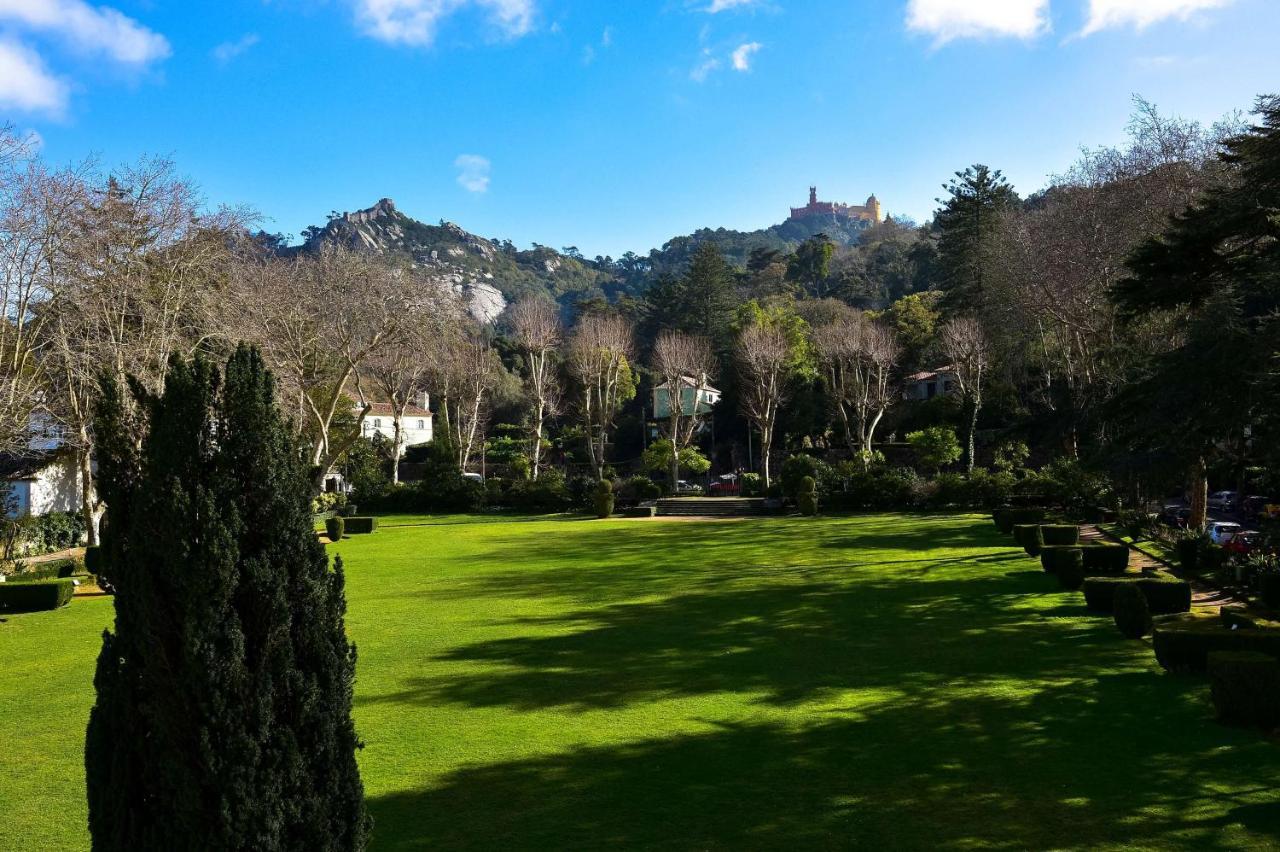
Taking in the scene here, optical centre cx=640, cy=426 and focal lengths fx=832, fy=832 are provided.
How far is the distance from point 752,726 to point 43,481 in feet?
108

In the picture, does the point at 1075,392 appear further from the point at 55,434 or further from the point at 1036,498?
the point at 55,434

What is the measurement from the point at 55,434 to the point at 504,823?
96.7 feet

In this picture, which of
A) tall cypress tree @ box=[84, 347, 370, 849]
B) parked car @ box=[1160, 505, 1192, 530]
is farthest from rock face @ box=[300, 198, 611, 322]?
tall cypress tree @ box=[84, 347, 370, 849]

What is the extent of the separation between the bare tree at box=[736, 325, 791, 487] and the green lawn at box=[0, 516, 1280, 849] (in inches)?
1076

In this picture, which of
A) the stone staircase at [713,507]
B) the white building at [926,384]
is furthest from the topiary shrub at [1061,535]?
the white building at [926,384]

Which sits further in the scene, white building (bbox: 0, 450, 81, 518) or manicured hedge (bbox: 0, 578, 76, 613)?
white building (bbox: 0, 450, 81, 518)

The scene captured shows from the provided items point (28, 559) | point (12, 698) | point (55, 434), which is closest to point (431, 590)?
point (12, 698)

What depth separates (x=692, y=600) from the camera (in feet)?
54.7

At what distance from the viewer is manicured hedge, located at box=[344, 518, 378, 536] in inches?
1321

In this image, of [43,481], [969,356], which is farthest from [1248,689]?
[969,356]

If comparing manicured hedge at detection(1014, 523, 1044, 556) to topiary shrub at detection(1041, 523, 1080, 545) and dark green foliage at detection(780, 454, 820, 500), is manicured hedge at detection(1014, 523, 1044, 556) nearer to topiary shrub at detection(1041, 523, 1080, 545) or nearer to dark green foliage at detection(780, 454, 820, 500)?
topiary shrub at detection(1041, 523, 1080, 545)

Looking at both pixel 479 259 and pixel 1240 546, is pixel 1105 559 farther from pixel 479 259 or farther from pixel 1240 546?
pixel 479 259

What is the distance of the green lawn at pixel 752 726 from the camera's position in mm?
6422

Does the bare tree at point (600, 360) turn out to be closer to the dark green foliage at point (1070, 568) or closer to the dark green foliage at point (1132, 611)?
the dark green foliage at point (1070, 568)
